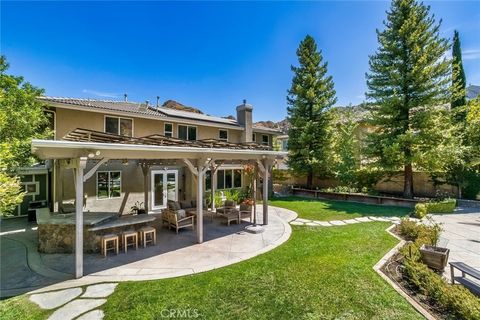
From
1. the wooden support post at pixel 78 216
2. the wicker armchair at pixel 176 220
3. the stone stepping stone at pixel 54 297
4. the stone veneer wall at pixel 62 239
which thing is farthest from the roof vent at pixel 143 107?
the stone stepping stone at pixel 54 297

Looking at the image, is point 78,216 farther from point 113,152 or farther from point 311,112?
point 311,112

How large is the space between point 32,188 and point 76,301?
39.4 feet

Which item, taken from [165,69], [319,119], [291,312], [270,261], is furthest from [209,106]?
[291,312]

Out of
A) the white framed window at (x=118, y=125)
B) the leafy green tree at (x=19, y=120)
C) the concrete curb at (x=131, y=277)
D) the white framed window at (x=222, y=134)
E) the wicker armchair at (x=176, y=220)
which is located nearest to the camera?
the concrete curb at (x=131, y=277)

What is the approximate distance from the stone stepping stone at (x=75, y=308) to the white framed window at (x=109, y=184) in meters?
9.08

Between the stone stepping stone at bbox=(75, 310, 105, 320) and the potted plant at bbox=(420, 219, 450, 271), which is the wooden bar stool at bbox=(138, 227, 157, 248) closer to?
the stone stepping stone at bbox=(75, 310, 105, 320)

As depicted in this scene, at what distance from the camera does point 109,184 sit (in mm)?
13250

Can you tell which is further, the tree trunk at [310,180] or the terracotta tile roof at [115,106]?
the tree trunk at [310,180]

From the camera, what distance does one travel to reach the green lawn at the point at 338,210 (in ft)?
42.5

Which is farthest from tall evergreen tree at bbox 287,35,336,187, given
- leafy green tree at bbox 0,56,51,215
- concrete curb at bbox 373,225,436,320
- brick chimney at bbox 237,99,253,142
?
leafy green tree at bbox 0,56,51,215

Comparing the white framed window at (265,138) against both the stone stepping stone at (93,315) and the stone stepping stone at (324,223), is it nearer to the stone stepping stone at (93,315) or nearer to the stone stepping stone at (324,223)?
the stone stepping stone at (324,223)

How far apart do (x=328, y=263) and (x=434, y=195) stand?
52.7 feet

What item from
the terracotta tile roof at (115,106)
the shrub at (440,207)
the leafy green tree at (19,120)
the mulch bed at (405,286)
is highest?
the terracotta tile roof at (115,106)

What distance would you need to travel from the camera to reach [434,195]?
57.4ft
